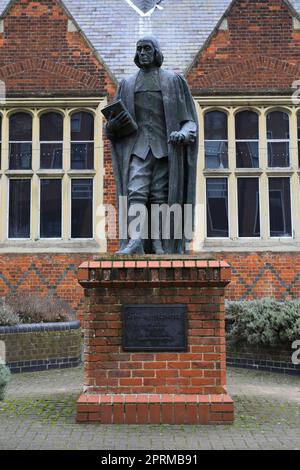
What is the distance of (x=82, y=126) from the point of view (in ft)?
41.1

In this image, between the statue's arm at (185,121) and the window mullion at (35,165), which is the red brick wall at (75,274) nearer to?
A: the window mullion at (35,165)

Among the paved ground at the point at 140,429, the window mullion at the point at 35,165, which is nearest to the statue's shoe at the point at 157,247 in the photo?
the paved ground at the point at 140,429

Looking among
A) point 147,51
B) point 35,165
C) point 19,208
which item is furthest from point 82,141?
point 147,51

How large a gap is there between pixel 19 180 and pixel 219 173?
4580mm

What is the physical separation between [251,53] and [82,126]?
426cm

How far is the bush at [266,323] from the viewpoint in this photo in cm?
807

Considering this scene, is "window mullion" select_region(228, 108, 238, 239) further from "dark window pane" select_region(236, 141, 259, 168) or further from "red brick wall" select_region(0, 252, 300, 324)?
"red brick wall" select_region(0, 252, 300, 324)

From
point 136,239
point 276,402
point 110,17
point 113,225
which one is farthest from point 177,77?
point 110,17

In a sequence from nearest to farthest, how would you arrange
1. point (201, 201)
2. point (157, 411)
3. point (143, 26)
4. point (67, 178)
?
point (157, 411), point (201, 201), point (67, 178), point (143, 26)

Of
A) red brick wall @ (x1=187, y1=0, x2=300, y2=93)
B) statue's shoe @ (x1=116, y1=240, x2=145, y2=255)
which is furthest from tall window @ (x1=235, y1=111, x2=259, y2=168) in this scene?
statue's shoe @ (x1=116, y1=240, x2=145, y2=255)

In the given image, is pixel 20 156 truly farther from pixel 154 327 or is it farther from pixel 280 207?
pixel 154 327

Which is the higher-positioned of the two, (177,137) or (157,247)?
(177,137)

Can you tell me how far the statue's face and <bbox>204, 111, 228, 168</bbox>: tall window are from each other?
7174mm

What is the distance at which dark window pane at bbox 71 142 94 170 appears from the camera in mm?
12453
